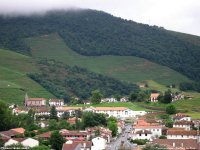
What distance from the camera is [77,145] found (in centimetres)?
6175

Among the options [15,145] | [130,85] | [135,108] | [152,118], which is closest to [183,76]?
[130,85]

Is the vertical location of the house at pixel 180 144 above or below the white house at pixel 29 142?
below

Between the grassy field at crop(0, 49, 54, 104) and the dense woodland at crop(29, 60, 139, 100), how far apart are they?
3.77 metres

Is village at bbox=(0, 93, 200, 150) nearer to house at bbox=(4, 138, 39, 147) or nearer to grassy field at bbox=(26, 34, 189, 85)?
house at bbox=(4, 138, 39, 147)

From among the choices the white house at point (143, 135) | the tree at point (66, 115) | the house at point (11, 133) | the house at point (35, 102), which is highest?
the house at point (35, 102)

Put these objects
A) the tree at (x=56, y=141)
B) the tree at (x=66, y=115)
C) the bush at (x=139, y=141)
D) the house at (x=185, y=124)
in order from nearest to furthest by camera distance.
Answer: the tree at (x=56, y=141), the bush at (x=139, y=141), the house at (x=185, y=124), the tree at (x=66, y=115)

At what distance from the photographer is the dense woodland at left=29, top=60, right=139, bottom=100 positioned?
146113 millimetres

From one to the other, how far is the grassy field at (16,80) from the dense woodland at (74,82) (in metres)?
3.77

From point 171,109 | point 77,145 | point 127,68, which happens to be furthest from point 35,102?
point 127,68

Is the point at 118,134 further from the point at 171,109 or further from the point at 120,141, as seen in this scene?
the point at 171,109

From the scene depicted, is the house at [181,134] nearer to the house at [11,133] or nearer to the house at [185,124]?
the house at [185,124]

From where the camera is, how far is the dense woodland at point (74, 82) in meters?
146

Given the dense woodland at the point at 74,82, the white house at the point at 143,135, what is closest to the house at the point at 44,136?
the white house at the point at 143,135

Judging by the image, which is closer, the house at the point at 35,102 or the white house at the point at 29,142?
the white house at the point at 29,142
